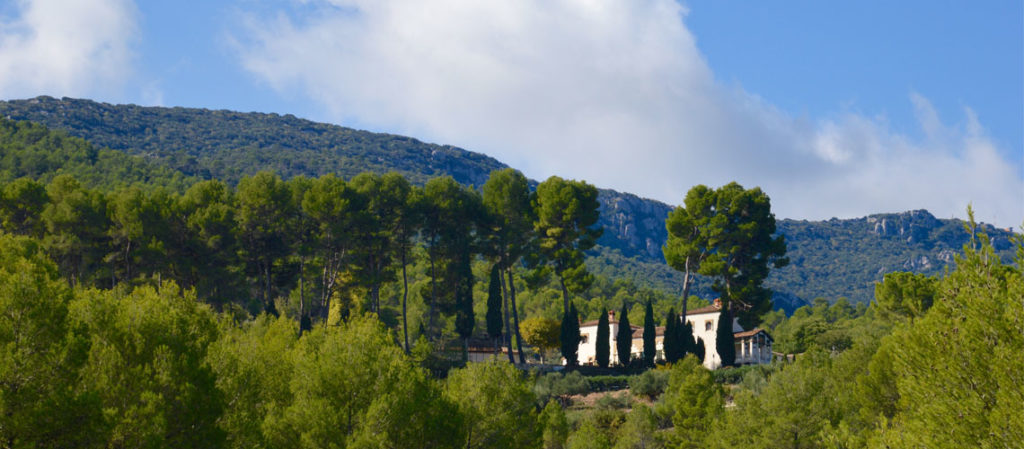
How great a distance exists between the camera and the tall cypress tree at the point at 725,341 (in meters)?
56.8

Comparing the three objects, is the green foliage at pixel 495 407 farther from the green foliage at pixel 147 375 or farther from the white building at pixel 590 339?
the white building at pixel 590 339

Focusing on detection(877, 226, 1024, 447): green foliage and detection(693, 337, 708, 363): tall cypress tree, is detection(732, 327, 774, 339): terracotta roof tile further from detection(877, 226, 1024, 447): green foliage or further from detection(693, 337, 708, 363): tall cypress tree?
detection(877, 226, 1024, 447): green foliage

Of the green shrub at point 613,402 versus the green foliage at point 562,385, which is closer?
the green shrub at point 613,402

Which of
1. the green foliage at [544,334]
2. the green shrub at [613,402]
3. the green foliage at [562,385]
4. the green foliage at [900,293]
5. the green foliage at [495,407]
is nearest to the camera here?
the green foliage at [495,407]

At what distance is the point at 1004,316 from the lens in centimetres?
1251

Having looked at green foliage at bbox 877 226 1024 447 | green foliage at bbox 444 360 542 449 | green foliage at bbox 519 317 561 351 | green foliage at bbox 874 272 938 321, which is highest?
green foliage at bbox 874 272 938 321

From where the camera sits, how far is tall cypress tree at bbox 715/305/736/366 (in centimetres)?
5684

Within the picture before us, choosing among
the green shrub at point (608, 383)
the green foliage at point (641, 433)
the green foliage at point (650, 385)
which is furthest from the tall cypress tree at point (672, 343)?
the green foliage at point (641, 433)

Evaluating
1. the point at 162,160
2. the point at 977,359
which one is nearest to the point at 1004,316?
the point at 977,359

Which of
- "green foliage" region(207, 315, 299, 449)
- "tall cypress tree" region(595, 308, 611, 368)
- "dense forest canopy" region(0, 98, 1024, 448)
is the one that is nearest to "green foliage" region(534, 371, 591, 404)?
"dense forest canopy" region(0, 98, 1024, 448)

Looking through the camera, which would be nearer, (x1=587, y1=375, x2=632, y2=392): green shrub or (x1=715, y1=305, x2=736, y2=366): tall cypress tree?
(x1=587, y1=375, x2=632, y2=392): green shrub

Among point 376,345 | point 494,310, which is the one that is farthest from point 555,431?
point 494,310

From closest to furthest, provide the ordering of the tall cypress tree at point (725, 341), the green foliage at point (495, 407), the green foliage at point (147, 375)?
1. the green foliage at point (147, 375)
2. the green foliage at point (495, 407)
3. the tall cypress tree at point (725, 341)

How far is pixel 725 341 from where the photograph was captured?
2238 inches
